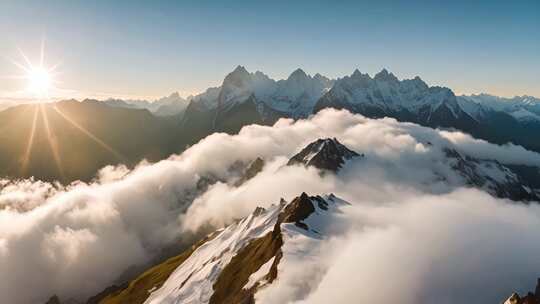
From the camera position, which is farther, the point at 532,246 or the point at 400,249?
the point at 532,246

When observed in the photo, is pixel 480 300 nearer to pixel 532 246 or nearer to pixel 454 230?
pixel 532 246

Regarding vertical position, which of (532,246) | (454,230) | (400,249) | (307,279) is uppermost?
(307,279)

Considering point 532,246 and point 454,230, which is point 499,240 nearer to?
point 532,246

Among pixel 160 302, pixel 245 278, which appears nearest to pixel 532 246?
pixel 245 278

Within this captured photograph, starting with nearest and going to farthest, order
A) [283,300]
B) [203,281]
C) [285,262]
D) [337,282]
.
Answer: [283,300] < [337,282] < [285,262] < [203,281]

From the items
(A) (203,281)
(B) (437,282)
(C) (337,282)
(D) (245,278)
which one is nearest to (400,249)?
(B) (437,282)

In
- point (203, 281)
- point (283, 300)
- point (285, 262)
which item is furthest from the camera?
point (203, 281)

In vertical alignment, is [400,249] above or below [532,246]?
above

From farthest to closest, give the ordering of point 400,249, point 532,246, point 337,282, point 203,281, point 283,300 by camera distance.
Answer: point 203,281 < point 532,246 < point 400,249 < point 337,282 < point 283,300

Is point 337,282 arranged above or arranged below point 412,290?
above
